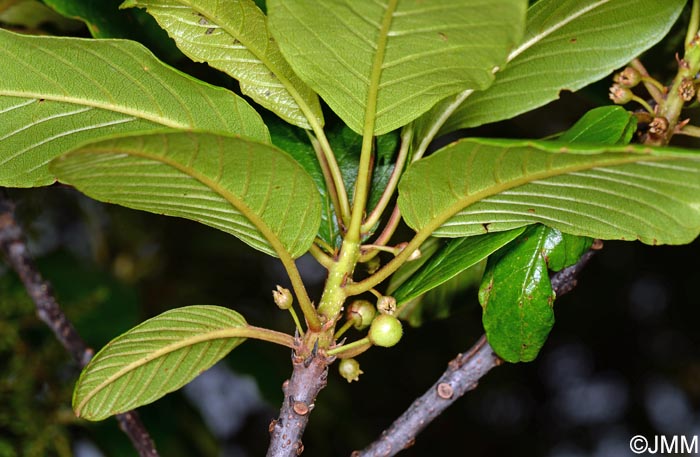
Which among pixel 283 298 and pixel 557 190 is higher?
pixel 557 190

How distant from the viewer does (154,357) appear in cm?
71

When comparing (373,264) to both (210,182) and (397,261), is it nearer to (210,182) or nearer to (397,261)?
(397,261)

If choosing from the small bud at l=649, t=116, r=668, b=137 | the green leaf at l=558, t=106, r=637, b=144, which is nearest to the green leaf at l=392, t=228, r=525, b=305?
the green leaf at l=558, t=106, r=637, b=144

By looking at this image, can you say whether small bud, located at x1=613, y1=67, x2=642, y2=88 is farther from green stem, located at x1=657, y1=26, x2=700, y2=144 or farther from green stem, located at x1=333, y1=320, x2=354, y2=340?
green stem, located at x1=333, y1=320, x2=354, y2=340

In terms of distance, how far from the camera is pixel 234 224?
64 centimetres

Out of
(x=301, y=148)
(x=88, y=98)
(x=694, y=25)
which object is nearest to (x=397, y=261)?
(x=301, y=148)

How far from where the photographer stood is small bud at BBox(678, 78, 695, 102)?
2.45ft

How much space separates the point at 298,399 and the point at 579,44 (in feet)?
1.36

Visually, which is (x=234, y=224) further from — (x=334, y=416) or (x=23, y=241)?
(x=334, y=416)

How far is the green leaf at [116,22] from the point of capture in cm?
83

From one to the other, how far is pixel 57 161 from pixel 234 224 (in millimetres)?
192

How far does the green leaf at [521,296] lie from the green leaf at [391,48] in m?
0.19

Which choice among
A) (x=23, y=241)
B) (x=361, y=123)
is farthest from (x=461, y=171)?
(x=23, y=241)

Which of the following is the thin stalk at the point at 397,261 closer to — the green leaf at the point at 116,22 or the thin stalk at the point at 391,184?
the thin stalk at the point at 391,184
